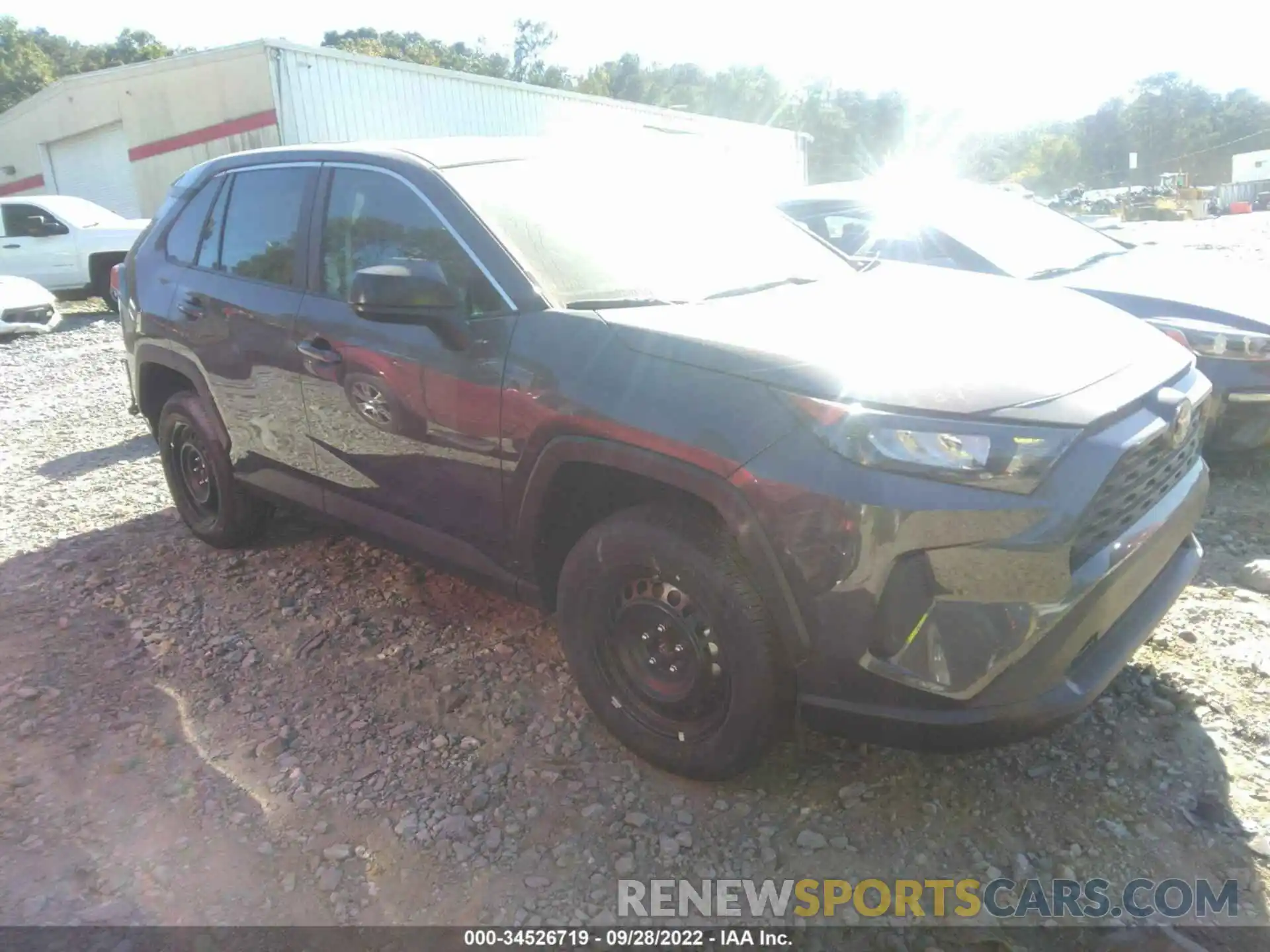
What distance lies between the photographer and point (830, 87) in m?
82.9

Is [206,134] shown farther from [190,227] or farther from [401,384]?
[401,384]

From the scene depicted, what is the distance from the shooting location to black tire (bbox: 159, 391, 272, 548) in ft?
13.5

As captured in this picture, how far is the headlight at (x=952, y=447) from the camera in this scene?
6.76 ft

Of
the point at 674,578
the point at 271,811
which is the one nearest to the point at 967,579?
the point at 674,578

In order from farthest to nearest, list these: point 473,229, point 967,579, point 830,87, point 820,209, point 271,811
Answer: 1. point 830,87
2. point 820,209
3. point 473,229
4. point 271,811
5. point 967,579

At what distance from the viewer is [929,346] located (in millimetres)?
2404

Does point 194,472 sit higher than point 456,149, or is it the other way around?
point 456,149

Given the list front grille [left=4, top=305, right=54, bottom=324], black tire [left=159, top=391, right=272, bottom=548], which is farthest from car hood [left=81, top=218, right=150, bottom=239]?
black tire [left=159, top=391, right=272, bottom=548]

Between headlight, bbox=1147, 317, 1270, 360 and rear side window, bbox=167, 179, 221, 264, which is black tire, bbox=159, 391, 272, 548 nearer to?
rear side window, bbox=167, 179, 221, 264

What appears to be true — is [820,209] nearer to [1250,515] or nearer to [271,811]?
[1250,515]

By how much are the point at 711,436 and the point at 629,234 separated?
1.11 m

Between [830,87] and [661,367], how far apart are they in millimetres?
89442

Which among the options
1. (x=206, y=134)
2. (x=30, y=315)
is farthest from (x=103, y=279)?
(x=206, y=134)

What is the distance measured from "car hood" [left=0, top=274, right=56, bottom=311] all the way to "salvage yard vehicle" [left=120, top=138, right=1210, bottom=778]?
32.5 feet
